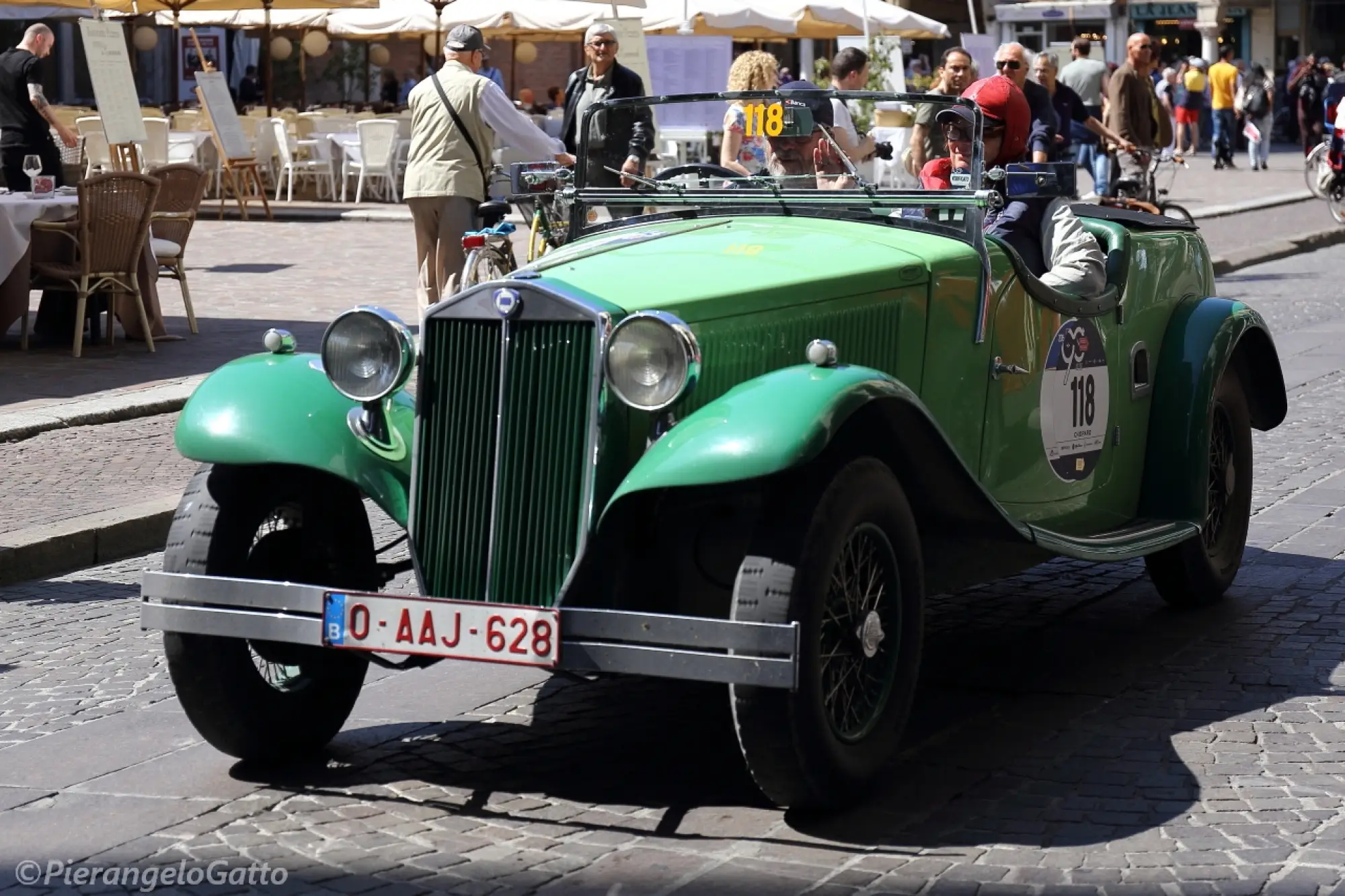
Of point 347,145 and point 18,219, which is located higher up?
point 347,145

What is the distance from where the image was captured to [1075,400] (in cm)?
560

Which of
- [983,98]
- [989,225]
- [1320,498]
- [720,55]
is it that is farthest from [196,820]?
[720,55]

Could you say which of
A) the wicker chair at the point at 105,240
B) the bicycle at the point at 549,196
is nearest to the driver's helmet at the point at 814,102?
the bicycle at the point at 549,196

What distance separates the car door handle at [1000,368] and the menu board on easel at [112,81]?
11.2 m

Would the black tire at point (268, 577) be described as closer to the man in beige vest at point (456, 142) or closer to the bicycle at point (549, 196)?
the bicycle at point (549, 196)

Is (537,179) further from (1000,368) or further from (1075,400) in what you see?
(1075,400)

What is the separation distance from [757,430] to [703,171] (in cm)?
196

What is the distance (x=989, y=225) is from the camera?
5.63 meters

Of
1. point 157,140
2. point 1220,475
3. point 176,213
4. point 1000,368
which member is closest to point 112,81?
point 176,213

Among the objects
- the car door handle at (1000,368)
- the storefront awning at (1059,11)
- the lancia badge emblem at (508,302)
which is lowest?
the car door handle at (1000,368)

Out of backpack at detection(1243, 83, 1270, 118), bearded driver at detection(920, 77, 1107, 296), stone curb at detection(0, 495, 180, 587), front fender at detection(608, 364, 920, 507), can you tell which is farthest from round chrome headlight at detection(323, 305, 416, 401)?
backpack at detection(1243, 83, 1270, 118)

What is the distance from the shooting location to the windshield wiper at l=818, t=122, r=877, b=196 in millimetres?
5352

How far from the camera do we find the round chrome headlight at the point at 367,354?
4352mm

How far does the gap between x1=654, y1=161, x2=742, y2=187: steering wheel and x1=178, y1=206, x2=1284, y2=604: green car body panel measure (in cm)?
29
